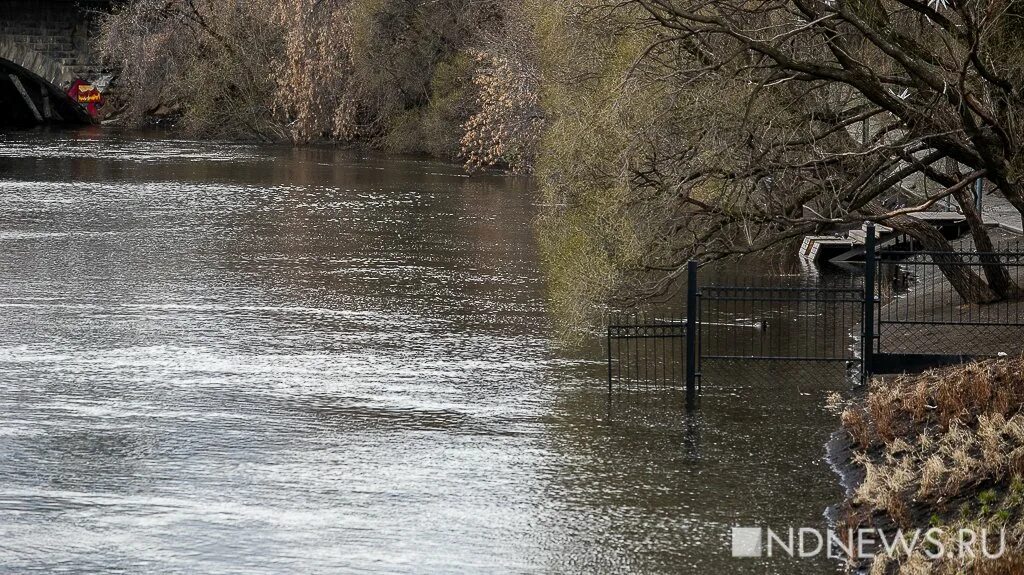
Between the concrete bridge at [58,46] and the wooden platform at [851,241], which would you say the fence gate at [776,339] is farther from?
the concrete bridge at [58,46]

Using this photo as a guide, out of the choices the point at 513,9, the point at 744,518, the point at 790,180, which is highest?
the point at 513,9

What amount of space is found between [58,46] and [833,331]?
6204 cm

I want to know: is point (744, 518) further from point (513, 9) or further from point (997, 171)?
point (513, 9)

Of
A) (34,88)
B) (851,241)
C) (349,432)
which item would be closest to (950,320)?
(851,241)

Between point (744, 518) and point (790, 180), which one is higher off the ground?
point (790, 180)

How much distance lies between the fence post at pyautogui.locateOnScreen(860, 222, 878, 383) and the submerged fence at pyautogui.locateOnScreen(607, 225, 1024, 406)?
0.04 feet

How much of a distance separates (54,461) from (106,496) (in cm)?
132

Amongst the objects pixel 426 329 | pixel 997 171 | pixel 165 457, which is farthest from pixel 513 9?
pixel 165 457

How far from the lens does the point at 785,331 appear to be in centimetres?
2008

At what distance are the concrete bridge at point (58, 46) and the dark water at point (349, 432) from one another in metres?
49.3

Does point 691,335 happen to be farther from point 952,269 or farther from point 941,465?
point 952,269

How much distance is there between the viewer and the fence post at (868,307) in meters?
15.9

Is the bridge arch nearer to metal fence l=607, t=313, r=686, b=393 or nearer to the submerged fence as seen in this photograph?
the submerged fence

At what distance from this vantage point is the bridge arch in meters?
72.9
